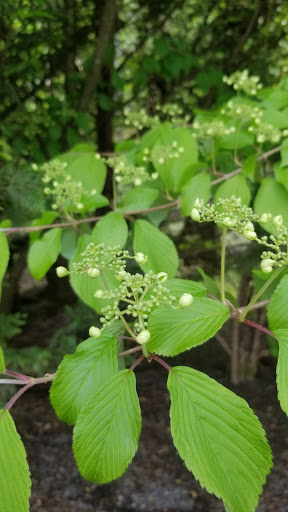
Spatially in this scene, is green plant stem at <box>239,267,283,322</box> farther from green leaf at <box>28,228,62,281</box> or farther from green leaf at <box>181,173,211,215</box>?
green leaf at <box>28,228,62,281</box>

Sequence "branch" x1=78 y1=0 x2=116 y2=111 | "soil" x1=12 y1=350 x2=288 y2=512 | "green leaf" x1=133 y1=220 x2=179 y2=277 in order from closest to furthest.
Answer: "green leaf" x1=133 y1=220 x2=179 y2=277, "soil" x1=12 y1=350 x2=288 y2=512, "branch" x1=78 y1=0 x2=116 y2=111

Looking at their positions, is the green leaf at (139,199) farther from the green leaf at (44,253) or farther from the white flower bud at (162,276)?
the white flower bud at (162,276)

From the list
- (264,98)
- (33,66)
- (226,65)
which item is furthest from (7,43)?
(226,65)

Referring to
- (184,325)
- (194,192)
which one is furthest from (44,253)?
(184,325)

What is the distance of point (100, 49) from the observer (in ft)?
7.05

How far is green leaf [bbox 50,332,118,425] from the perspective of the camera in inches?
29.0

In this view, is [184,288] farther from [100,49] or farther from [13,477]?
[100,49]

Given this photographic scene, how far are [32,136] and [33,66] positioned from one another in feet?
1.32

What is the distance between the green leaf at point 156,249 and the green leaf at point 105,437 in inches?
16.1

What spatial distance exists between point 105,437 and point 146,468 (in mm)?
1452

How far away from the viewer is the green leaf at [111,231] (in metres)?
1.08

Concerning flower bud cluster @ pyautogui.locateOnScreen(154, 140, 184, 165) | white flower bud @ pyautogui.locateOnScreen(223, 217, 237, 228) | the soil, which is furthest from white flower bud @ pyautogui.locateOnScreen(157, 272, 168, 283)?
the soil

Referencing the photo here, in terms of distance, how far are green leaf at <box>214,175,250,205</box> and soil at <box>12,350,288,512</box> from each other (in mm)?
1281

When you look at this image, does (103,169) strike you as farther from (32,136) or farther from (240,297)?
(240,297)
